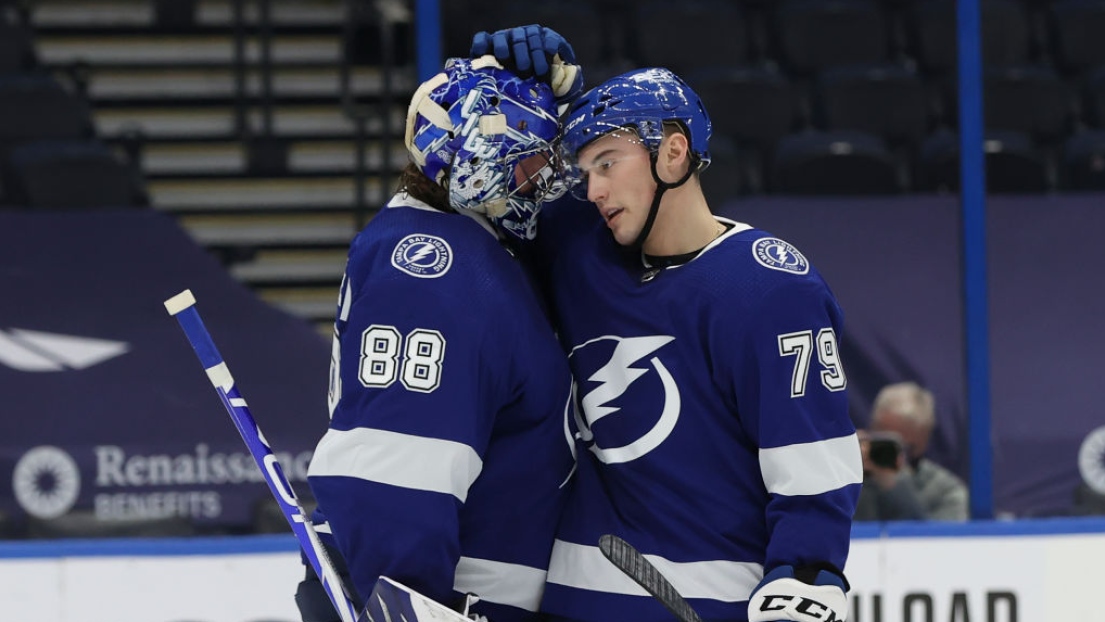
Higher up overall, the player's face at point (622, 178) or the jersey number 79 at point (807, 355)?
the player's face at point (622, 178)

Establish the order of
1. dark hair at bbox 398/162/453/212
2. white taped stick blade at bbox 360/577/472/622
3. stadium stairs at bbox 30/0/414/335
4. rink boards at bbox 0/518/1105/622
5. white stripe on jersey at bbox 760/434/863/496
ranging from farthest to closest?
stadium stairs at bbox 30/0/414/335 < rink boards at bbox 0/518/1105/622 < dark hair at bbox 398/162/453/212 < white stripe on jersey at bbox 760/434/863/496 < white taped stick blade at bbox 360/577/472/622

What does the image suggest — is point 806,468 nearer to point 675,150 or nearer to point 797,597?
point 797,597

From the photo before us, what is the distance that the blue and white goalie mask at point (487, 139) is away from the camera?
173 cm

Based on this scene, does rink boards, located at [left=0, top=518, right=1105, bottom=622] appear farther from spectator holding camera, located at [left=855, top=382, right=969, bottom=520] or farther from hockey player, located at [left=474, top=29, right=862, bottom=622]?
hockey player, located at [left=474, top=29, right=862, bottom=622]

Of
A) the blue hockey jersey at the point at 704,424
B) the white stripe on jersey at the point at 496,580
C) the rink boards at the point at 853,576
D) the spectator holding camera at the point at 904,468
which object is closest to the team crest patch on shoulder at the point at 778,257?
the blue hockey jersey at the point at 704,424

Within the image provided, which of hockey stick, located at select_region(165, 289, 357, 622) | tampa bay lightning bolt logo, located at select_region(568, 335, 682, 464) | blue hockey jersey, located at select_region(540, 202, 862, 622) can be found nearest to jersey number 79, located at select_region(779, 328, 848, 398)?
blue hockey jersey, located at select_region(540, 202, 862, 622)

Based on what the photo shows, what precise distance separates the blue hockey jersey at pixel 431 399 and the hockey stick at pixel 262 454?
119mm

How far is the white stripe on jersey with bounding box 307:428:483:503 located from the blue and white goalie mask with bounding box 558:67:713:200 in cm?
38

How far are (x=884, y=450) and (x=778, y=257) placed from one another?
6.81 ft

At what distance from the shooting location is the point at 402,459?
5.32 feet

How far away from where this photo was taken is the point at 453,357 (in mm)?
1635

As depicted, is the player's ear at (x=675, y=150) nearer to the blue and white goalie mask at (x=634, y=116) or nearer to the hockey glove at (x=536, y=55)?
the blue and white goalie mask at (x=634, y=116)

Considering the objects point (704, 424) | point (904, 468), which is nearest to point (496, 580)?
point (704, 424)

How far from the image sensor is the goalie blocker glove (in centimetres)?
166
